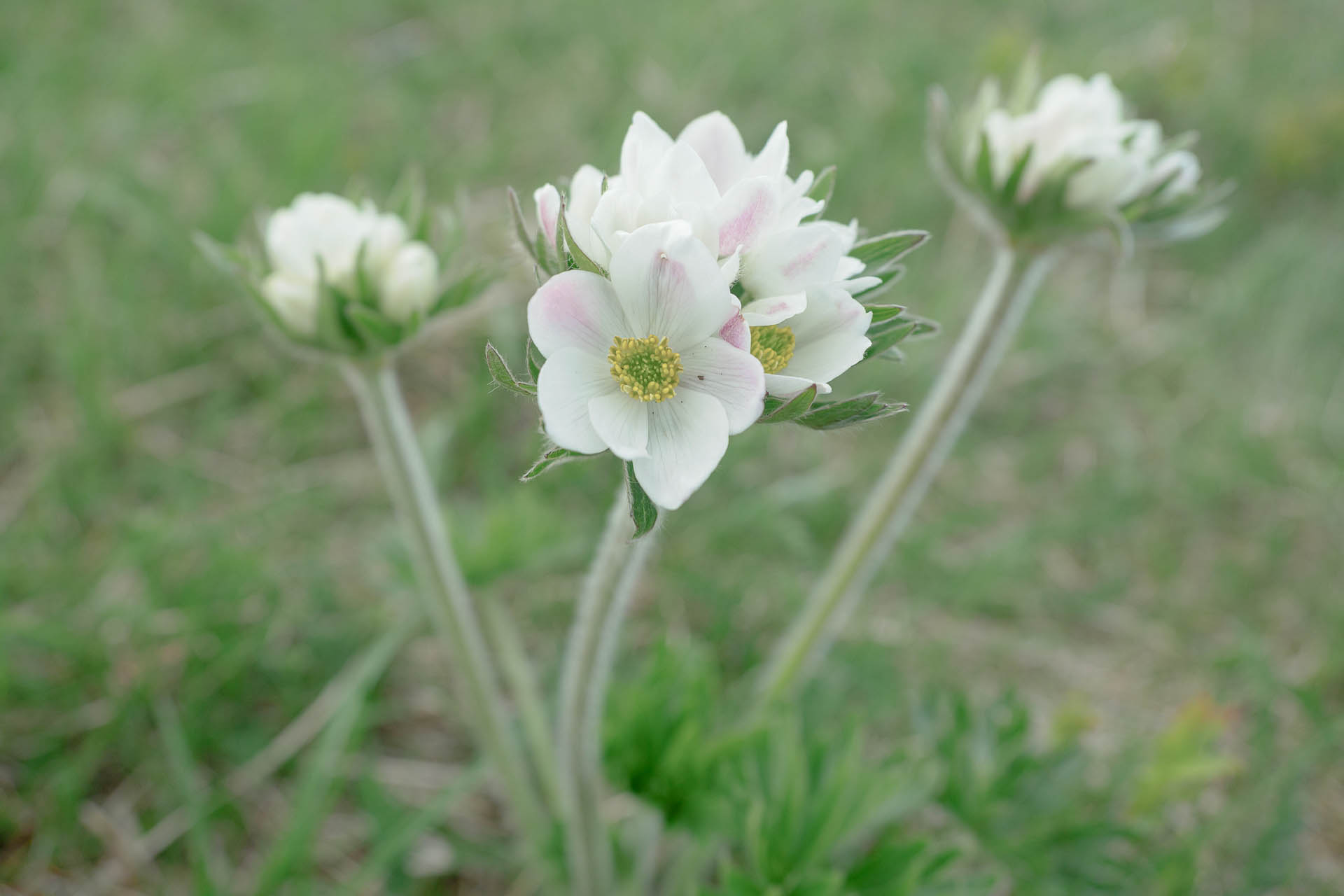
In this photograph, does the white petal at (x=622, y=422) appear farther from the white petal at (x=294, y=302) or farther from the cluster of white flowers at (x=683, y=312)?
the white petal at (x=294, y=302)

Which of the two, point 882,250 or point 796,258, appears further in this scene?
point 882,250

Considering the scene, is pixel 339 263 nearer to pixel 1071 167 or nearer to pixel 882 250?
pixel 882 250

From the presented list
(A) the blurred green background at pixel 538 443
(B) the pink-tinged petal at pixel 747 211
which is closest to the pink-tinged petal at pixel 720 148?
(B) the pink-tinged petal at pixel 747 211

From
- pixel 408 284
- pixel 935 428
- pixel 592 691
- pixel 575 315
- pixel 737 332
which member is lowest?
pixel 592 691

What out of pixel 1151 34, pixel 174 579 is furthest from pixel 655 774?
pixel 1151 34

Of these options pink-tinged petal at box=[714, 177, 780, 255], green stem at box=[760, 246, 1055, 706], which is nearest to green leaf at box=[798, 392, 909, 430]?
pink-tinged petal at box=[714, 177, 780, 255]

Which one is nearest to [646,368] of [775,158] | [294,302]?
[775,158]

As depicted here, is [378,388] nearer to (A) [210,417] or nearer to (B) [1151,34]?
(A) [210,417]
